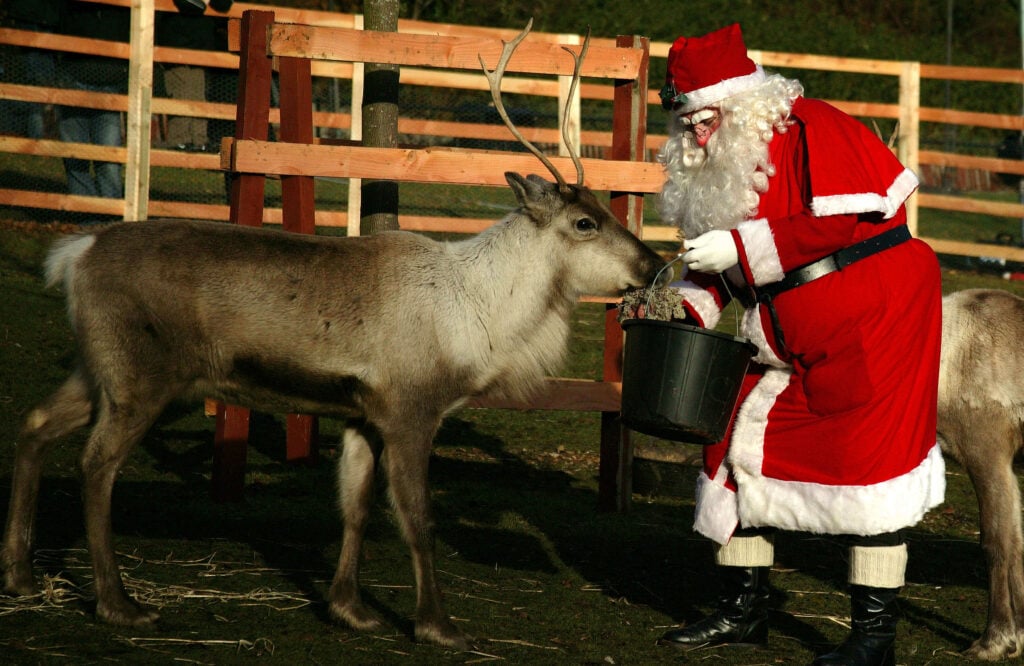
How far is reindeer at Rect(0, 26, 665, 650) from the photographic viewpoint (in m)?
4.25

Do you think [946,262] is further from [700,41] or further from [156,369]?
[156,369]

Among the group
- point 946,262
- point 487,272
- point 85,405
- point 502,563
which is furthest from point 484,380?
point 946,262

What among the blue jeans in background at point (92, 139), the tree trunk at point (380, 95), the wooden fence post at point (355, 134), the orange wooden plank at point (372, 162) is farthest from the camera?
the blue jeans in background at point (92, 139)

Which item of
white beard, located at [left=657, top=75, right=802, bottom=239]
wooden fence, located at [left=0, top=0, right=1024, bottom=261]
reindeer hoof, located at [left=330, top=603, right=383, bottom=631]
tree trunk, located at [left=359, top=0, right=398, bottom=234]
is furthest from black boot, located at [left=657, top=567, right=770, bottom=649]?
wooden fence, located at [left=0, top=0, right=1024, bottom=261]

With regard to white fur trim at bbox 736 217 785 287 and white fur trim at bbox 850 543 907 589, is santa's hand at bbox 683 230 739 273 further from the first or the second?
white fur trim at bbox 850 543 907 589

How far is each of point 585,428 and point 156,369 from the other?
13.0 feet

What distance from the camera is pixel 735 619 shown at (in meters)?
4.48

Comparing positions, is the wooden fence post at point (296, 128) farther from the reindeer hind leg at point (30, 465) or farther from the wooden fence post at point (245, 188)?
the reindeer hind leg at point (30, 465)

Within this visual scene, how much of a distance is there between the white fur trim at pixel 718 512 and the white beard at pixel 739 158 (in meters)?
0.88

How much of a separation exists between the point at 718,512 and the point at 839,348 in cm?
72

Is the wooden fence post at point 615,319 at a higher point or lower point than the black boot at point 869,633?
higher

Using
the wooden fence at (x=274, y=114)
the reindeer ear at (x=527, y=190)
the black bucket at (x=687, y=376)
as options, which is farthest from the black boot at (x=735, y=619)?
the wooden fence at (x=274, y=114)

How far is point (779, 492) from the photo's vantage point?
424 cm

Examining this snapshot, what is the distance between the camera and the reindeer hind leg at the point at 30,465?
14.2ft
